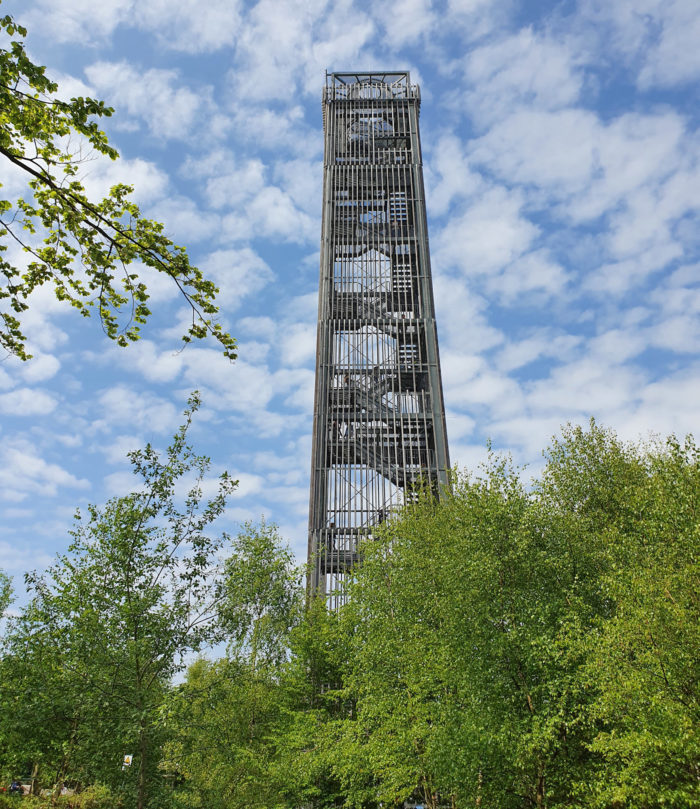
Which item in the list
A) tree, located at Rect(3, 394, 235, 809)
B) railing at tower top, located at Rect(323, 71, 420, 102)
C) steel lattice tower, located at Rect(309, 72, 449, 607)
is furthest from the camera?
railing at tower top, located at Rect(323, 71, 420, 102)

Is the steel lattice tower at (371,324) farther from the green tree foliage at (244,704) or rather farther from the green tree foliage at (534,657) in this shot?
the green tree foliage at (534,657)

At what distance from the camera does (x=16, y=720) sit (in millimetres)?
9680

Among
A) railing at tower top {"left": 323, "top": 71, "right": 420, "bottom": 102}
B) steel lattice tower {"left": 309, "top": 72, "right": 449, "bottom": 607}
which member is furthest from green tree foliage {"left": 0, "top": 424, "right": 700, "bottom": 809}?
railing at tower top {"left": 323, "top": 71, "right": 420, "bottom": 102}

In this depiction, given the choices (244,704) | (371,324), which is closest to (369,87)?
(371,324)

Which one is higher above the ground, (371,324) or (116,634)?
Result: (371,324)

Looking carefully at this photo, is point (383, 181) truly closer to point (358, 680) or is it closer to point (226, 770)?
point (358, 680)

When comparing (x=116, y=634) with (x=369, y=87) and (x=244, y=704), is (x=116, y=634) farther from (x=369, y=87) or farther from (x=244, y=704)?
(x=369, y=87)

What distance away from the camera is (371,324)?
40.7 m

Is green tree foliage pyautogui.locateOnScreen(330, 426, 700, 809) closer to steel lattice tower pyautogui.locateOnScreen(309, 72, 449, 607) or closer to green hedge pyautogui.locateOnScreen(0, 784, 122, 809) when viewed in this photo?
green hedge pyautogui.locateOnScreen(0, 784, 122, 809)

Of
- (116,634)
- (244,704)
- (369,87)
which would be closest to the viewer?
(116,634)

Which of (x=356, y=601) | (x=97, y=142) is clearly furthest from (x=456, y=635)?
(x=97, y=142)

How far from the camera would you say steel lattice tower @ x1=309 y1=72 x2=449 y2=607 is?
3544cm

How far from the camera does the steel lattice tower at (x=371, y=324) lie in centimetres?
3544

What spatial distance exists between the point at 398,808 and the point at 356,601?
881cm
